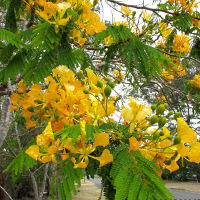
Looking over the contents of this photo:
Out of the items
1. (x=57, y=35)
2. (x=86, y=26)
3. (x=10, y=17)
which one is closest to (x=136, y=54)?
(x=86, y=26)

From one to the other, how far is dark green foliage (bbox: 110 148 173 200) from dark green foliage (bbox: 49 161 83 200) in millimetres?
147

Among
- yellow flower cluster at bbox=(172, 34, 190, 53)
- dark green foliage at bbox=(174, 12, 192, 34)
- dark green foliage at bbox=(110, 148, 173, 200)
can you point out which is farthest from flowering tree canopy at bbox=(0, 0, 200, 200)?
yellow flower cluster at bbox=(172, 34, 190, 53)

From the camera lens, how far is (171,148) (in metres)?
0.70

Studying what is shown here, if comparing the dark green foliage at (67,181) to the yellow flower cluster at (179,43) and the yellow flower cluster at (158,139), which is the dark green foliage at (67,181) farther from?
the yellow flower cluster at (179,43)

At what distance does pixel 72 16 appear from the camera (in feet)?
3.38

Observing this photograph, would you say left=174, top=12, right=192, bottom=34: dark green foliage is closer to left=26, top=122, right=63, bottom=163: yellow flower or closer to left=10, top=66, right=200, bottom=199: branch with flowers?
left=10, top=66, right=200, bottom=199: branch with flowers

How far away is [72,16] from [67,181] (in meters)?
0.82

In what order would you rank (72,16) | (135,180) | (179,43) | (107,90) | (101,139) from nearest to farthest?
(135,180), (101,139), (107,90), (72,16), (179,43)

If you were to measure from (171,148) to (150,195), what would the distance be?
0.86 feet

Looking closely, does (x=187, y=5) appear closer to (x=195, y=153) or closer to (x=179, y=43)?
(x=179, y=43)

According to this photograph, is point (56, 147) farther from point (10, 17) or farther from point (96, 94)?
point (10, 17)

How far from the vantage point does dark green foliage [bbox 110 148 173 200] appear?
0.48 meters

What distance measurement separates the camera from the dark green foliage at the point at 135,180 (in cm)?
48

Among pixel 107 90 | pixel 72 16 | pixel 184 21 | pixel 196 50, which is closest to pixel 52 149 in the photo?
pixel 107 90
